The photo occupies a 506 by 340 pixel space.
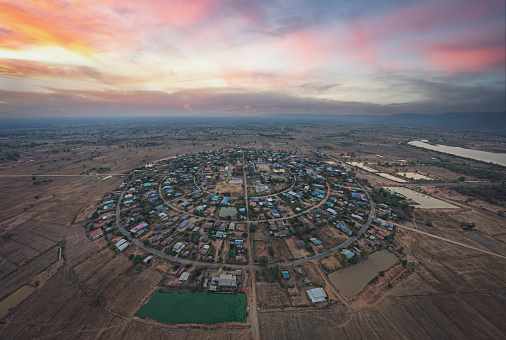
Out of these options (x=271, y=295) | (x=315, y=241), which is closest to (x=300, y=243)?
(x=315, y=241)

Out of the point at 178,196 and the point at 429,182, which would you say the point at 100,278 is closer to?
the point at 178,196

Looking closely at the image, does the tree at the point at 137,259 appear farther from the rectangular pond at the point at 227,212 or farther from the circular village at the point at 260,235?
the rectangular pond at the point at 227,212

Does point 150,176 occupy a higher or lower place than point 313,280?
higher

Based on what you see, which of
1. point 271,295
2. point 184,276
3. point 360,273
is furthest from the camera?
point 360,273

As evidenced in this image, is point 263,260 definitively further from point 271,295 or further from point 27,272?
point 27,272

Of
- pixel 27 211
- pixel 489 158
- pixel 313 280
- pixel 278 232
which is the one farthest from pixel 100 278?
pixel 489 158

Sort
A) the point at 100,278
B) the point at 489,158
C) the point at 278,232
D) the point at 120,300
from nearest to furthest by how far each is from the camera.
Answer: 1. the point at 120,300
2. the point at 100,278
3. the point at 278,232
4. the point at 489,158

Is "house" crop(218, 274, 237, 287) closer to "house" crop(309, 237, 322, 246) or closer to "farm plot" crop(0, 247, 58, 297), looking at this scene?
"house" crop(309, 237, 322, 246)
